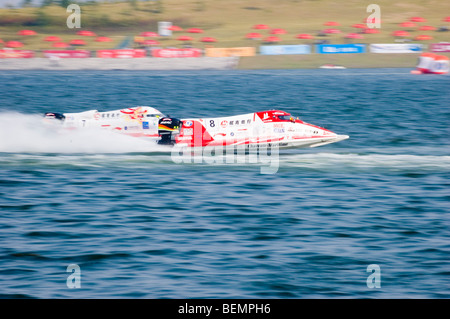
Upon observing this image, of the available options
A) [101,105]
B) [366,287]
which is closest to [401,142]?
[366,287]

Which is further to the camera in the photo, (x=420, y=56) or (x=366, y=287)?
(x=420, y=56)

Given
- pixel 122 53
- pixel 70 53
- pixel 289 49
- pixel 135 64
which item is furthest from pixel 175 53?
pixel 289 49

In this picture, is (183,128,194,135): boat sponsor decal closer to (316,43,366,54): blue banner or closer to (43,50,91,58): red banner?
(316,43,366,54): blue banner

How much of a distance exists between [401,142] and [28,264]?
78.8 feet

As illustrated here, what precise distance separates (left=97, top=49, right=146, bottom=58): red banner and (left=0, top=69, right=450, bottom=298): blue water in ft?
224

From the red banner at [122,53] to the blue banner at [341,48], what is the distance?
27.5m

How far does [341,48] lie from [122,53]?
3342 centimetres

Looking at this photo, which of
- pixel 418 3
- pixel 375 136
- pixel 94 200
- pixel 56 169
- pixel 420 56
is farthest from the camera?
pixel 418 3

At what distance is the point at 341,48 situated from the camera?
105 metres

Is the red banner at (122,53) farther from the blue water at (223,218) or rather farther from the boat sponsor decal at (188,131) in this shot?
the boat sponsor decal at (188,131)

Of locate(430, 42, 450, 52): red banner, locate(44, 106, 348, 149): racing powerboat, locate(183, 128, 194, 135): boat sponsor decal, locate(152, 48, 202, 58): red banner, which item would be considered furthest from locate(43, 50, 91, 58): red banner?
locate(183, 128, 194, 135): boat sponsor decal

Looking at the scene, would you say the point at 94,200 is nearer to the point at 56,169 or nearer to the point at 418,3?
the point at 56,169

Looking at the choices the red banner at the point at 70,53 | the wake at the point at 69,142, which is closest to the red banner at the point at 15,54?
the red banner at the point at 70,53

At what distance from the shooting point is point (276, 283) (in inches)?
620
